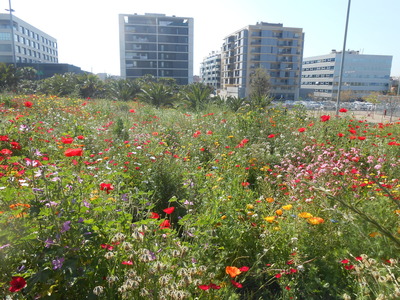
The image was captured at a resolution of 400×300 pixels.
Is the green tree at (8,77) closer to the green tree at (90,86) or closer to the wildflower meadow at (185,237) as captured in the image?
the green tree at (90,86)

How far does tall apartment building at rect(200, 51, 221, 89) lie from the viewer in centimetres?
8464

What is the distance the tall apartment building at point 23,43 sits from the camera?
57875 millimetres

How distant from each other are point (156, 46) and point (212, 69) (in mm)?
32286

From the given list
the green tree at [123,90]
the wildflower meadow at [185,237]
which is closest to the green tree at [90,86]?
the green tree at [123,90]

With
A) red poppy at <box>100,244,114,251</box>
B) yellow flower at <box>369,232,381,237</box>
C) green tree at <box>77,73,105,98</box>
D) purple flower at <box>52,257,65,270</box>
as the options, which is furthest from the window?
yellow flower at <box>369,232,381,237</box>

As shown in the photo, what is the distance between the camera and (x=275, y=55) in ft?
205

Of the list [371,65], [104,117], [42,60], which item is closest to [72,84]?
[104,117]

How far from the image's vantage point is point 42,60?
7600cm

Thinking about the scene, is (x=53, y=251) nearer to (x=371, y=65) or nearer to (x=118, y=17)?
(x=118, y=17)

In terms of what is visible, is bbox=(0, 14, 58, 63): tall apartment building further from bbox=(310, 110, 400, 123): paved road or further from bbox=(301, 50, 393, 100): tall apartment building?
bbox=(301, 50, 393, 100): tall apartment building

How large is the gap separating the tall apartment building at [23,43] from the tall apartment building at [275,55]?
144 ft

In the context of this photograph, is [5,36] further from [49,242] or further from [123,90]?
[49,242]

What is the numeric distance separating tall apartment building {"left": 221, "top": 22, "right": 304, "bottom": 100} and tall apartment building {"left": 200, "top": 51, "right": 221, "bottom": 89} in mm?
17940

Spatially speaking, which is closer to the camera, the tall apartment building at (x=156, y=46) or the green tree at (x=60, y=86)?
the green tree at (x=60, y=86)
